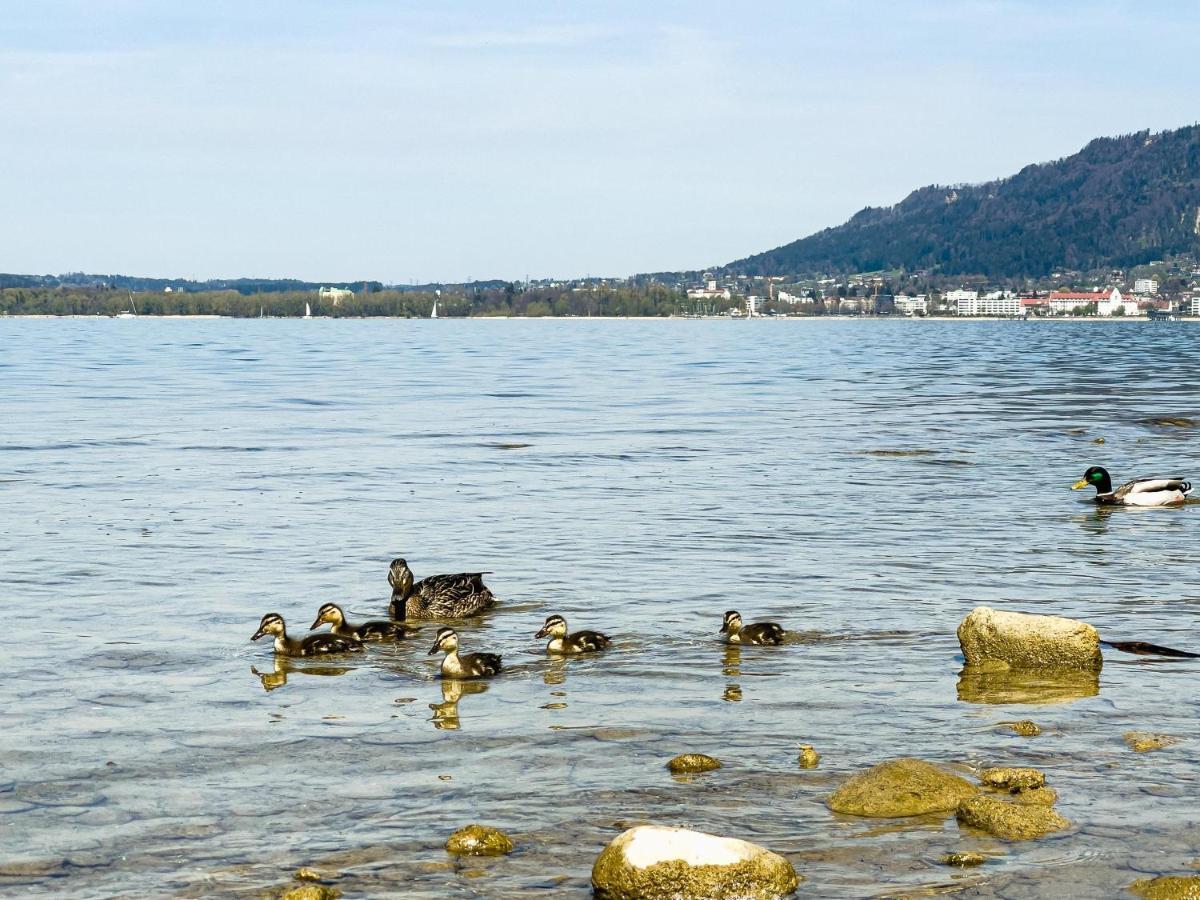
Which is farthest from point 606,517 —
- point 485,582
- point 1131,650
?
point 1131,650

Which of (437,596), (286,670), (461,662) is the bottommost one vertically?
(286,670)

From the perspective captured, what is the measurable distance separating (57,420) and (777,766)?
38.4 m

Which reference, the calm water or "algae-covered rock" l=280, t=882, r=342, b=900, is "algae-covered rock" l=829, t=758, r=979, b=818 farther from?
"algae-covered rock" l=280, t=882, r=342, b=900

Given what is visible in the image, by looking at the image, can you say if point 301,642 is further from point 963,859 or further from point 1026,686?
point 963,859

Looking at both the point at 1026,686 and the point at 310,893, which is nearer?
the point at 310,893

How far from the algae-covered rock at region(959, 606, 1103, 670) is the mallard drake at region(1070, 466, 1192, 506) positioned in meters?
13.5

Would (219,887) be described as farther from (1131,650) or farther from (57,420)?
(57,420)

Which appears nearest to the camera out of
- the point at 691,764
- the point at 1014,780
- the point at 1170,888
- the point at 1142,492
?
the point at 1170,888

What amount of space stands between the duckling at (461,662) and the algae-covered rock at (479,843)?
14.4ft

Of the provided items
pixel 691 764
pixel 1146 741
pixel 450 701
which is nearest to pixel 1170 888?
pixel 1146 741

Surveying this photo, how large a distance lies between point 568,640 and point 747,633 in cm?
182

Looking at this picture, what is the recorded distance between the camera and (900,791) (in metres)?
10.4

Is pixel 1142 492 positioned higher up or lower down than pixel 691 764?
higher up

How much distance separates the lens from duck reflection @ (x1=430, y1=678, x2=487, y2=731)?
41.8ft
